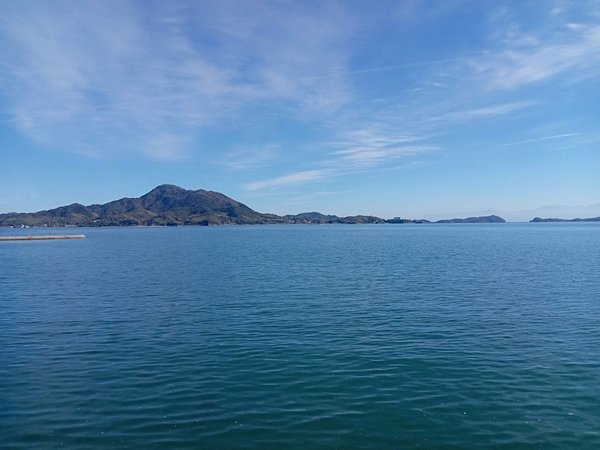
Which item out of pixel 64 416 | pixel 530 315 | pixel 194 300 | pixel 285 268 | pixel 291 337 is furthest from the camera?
pixel 285 268

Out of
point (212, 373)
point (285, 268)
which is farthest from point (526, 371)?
point (285, 268)

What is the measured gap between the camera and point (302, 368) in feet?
94.8


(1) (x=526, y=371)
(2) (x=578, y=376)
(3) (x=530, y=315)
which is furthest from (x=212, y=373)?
(3) (x=530, y=315)

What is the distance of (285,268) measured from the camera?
86.8 m

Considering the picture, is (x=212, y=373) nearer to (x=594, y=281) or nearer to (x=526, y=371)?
(x=526, y=371)

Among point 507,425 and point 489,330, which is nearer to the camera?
point 507,425

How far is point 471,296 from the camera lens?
54375 millimetres

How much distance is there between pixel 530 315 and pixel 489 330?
8573 mm

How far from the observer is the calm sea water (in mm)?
20484

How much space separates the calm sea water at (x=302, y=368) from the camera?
67.2ft

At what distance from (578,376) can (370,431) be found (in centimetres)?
1484

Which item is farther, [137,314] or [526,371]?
[137,314]

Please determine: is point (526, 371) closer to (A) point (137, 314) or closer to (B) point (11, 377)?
(B) point (11, 377)

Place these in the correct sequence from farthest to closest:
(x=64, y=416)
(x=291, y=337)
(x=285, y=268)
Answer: (x=285, y=268) → (x=291, y=337) → (x=64, y=416)
